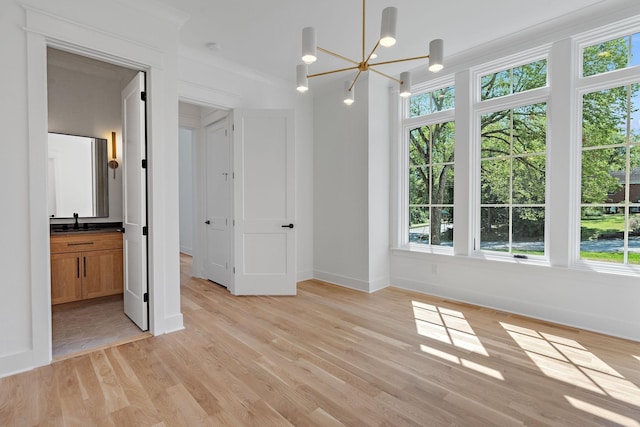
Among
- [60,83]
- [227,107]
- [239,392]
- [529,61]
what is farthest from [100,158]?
[529,61]

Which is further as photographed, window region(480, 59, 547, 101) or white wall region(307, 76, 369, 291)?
white wall region(307, 76, 369, 291)

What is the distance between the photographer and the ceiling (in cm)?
290

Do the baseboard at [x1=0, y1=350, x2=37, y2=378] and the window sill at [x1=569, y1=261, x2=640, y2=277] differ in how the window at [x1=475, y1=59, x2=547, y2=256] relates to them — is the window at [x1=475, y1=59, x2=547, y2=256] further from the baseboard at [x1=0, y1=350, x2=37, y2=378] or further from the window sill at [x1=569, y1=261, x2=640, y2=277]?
the baseboard at [x1=0, y1=350, x2=37, y2=378]

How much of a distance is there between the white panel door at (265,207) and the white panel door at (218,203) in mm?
311

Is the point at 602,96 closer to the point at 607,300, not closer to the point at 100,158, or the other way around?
the point at 607,300

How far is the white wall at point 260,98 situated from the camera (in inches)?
150

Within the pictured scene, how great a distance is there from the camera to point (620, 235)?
3.06 m

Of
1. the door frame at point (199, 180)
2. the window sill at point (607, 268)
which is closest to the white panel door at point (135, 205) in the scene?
the door frame at point (199, 180)

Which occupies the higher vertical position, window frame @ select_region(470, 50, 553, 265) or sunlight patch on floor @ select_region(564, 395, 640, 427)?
window frame @ select_region(470, 50, 553, 265)

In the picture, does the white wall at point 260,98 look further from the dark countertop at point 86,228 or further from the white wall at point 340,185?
the dark countertop at point 86,228

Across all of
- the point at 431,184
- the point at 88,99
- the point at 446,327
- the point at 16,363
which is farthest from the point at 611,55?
the point at 88,99

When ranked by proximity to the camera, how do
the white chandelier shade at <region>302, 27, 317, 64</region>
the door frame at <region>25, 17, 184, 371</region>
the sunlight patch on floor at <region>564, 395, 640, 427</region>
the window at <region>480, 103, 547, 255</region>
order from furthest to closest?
1. the window at <region>480, 103, 547, 255</region>
2. the door frame at <region>25, 17, 184, 371</region>
3. the white chandelier shade at <region>302, 27, 317, 64</region>
4. the sunlight patch on floor at <region>564, 395, 640, 427</region>

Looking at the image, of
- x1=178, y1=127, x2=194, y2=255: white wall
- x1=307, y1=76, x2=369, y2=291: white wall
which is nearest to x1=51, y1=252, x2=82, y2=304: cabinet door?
x1=307, y1=76, x2=369, y2=291: white wall

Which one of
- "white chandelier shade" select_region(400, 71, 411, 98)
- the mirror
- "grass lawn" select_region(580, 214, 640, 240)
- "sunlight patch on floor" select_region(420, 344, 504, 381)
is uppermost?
"white chandelier shade" select_region(400, 71, 411, 98)
